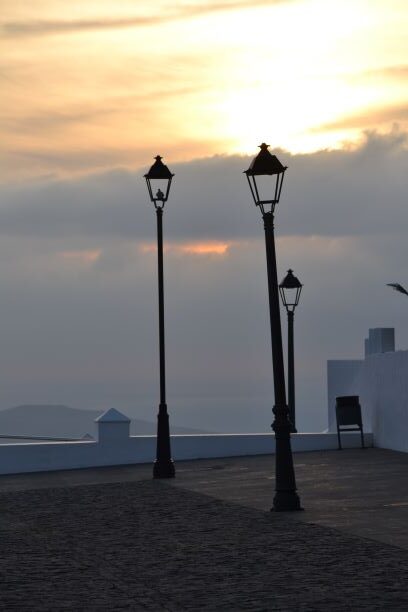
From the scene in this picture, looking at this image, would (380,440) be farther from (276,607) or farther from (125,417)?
→ (276,607)

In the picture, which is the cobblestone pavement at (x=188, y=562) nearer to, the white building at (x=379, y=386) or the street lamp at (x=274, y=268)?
the street lamp at (x=274, y=268)

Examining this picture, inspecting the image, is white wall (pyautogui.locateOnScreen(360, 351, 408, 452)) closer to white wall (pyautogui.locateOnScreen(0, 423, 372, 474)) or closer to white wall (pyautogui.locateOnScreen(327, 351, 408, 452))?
white wall (pyautogui.locateOnScreen(327, 351, 408, 452))

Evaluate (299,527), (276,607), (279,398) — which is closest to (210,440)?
(279,398)

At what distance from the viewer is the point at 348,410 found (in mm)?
29359

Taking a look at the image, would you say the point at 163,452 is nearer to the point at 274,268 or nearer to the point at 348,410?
the point at 348,410

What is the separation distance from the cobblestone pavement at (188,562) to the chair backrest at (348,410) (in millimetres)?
10781

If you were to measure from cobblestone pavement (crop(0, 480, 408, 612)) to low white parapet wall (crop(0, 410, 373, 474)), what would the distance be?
31.0 ft

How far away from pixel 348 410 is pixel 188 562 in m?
16.9

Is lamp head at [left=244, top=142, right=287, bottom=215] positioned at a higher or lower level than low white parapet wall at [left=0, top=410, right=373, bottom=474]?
higher

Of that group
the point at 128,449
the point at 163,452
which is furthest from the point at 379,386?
the point at 163,452

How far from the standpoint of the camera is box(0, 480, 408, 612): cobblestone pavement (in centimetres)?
1053

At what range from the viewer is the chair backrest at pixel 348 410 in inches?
1155

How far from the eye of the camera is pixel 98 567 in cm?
1275

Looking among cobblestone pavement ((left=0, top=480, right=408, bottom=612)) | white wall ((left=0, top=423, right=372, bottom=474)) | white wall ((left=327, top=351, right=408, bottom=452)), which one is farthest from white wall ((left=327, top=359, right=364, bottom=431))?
cobblestone pavement ((left=0, top=480, right=408, bottom=612))
